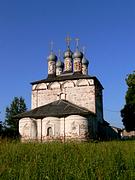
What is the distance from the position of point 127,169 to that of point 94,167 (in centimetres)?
56

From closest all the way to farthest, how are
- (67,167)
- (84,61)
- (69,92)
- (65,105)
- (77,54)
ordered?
1. (67,167)
2. (65,105)
3. (69,92)
4. (77,54)
5. (84,61)

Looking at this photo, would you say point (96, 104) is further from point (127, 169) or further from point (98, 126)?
point (127, 169)

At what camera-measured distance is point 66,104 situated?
33.7 metres

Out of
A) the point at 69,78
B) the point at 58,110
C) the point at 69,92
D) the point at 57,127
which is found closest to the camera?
the point at 57,127

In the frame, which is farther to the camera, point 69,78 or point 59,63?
point 59,63

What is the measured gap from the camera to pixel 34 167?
5016 millimetres

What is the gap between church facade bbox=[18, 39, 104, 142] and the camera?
1227 inches

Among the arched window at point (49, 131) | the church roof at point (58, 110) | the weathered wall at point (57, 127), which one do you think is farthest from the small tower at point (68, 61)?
the arched window at point (49, 131)

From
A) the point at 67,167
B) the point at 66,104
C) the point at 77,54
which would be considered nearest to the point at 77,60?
the point at 77,54

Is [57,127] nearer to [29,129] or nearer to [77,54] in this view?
[29,129]

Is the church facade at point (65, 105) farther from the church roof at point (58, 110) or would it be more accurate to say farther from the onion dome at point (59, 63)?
the onion dome at point (59, 63)

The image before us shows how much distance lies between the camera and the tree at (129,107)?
98.0 ft

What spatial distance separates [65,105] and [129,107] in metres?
6.69

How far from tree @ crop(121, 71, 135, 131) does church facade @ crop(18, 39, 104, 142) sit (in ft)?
10.4
